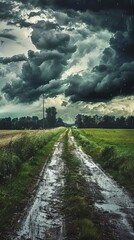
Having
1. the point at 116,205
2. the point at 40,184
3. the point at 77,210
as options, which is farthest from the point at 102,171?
the point at 77,210

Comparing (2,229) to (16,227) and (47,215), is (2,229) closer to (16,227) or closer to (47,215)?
(16,227)

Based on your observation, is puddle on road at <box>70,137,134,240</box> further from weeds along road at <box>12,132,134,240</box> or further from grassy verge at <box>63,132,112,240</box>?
grassy verge at <box>63,132,112,240</box>

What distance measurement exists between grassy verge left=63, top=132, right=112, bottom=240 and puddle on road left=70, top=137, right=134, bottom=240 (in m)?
0.52

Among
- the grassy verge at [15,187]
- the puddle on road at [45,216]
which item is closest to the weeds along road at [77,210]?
the puddle on road at [45,216]

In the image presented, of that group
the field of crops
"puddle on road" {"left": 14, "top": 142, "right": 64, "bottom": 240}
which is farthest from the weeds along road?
the field of crops

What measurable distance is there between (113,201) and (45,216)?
3959mm

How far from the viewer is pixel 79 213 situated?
1242 cm

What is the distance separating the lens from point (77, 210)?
12812 millimetres

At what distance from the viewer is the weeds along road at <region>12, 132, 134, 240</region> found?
10305mm

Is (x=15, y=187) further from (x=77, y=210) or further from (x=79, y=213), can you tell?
(x=79, y=213)

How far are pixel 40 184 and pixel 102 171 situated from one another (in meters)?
6.79

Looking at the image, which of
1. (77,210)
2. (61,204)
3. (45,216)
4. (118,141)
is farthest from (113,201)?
(118,141)

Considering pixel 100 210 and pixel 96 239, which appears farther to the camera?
pixel 100 210

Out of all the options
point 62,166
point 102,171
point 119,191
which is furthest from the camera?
point 62,166
